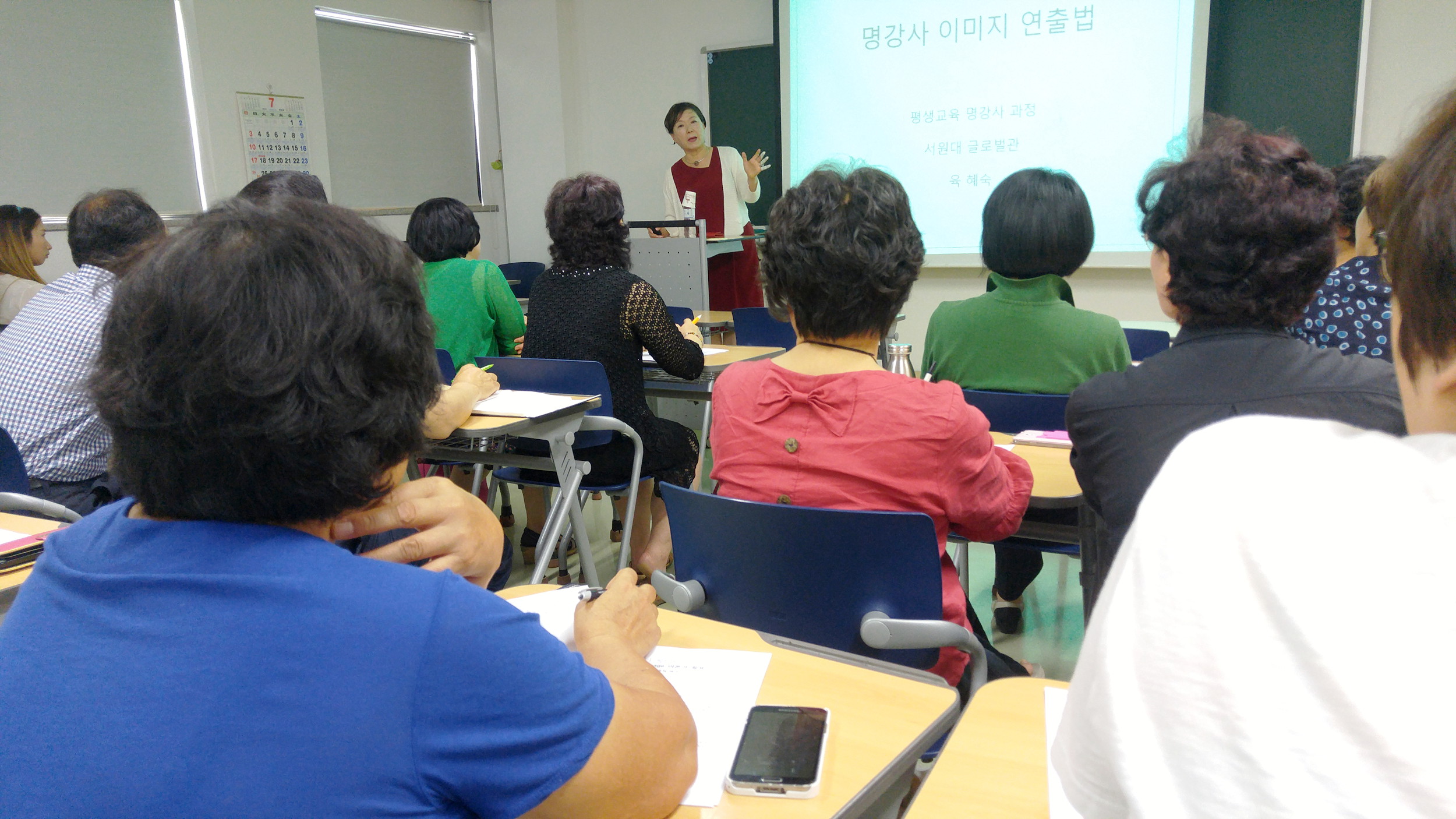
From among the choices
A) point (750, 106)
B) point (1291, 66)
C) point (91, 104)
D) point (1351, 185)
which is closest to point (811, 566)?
point (1351, 185)

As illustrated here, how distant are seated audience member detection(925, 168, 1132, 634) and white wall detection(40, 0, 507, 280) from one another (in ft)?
14.5

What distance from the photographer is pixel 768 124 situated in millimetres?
6277

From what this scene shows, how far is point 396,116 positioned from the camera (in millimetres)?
6574

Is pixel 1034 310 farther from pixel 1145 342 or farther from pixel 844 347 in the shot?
pixel 1145 342

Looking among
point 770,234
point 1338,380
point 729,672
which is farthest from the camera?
point 770,234

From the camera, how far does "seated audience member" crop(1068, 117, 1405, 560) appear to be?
1318 millimetres

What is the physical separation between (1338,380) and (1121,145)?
4.12 metres

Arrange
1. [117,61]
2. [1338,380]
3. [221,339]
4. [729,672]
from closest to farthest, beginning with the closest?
1. [221,339]
2. [729,672]
3. [1338,380]
4. [117,61]

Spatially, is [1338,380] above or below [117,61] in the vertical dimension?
below

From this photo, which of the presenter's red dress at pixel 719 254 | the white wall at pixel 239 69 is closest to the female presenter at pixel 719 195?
the presenter's red dress at pixel 719 254

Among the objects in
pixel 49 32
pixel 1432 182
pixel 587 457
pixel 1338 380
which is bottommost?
pixel 587 457

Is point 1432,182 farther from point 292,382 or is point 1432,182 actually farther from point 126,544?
point 126,544

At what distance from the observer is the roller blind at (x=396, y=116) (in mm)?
6180

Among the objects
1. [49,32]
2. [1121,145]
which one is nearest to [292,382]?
[1121,145]
